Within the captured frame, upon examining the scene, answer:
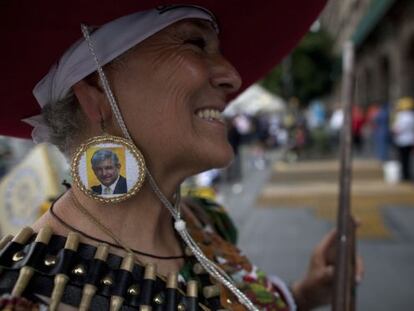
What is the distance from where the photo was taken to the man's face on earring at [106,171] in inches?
41.1

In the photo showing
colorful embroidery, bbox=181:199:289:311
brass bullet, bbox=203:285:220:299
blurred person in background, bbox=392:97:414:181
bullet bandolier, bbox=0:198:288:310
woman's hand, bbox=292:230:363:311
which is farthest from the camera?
blurred person in background, bbox=392:97:414:181

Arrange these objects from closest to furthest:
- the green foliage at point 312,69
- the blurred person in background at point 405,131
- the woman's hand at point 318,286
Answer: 1. the woman's hand at point 318,286
2. the blurred person in background at point 405,131
3. the green foliage at point 312,69

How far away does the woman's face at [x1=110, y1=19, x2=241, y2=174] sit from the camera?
1097 millimetres

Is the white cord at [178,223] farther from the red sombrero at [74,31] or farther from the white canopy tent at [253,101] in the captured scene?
the white canopy tent at [253,101]

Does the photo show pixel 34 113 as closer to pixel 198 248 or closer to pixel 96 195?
pixel 96 195

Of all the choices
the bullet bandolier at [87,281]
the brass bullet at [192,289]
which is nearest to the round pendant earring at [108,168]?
the bullet bandolier at [87,281]

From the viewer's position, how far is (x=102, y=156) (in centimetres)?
105

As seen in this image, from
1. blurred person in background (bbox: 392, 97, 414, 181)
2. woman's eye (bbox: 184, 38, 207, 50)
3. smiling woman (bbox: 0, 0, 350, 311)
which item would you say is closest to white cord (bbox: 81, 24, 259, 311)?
smiling woman (bbox: 0, 0, 350, 311)

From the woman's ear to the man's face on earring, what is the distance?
116mm

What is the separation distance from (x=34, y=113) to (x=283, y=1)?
693 mm

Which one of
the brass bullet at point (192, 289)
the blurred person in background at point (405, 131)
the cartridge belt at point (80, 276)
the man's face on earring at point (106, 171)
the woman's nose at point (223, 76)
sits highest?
the woman's nose at point (223, 76)

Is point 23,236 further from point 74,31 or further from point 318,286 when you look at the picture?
point 318,286

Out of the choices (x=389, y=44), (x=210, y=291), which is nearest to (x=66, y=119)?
(x=210, y=291)

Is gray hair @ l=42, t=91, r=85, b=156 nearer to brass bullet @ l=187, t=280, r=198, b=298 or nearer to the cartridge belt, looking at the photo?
the cartridge belt
